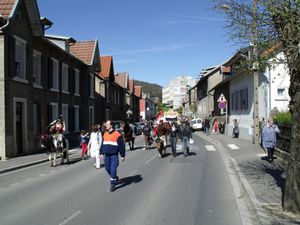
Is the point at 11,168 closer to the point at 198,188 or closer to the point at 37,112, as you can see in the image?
the point at 198,188

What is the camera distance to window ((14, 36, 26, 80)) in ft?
74.1

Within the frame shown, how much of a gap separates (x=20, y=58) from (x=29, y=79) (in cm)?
123

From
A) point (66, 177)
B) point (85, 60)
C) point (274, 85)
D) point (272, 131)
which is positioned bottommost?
Answer: point (66, 177)

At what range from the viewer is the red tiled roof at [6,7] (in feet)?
69.3

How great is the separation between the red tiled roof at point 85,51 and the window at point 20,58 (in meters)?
15.5

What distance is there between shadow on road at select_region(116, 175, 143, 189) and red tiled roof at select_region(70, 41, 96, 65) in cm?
2636

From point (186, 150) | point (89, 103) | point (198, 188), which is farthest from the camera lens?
point (89, 103)

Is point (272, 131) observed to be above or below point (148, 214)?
above

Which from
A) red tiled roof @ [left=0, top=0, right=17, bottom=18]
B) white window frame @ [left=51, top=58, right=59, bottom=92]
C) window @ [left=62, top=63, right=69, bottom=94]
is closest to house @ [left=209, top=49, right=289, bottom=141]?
red tiled roof @ [left=0, top=0, right=17, bottom=18]

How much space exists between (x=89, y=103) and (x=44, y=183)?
26203 mm

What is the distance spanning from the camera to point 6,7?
21.6 metres

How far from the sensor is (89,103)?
38750mm

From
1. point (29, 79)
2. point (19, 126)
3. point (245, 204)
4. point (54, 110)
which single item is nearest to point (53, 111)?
point (54, 110)

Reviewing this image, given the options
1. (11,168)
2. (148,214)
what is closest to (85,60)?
(11,168)
